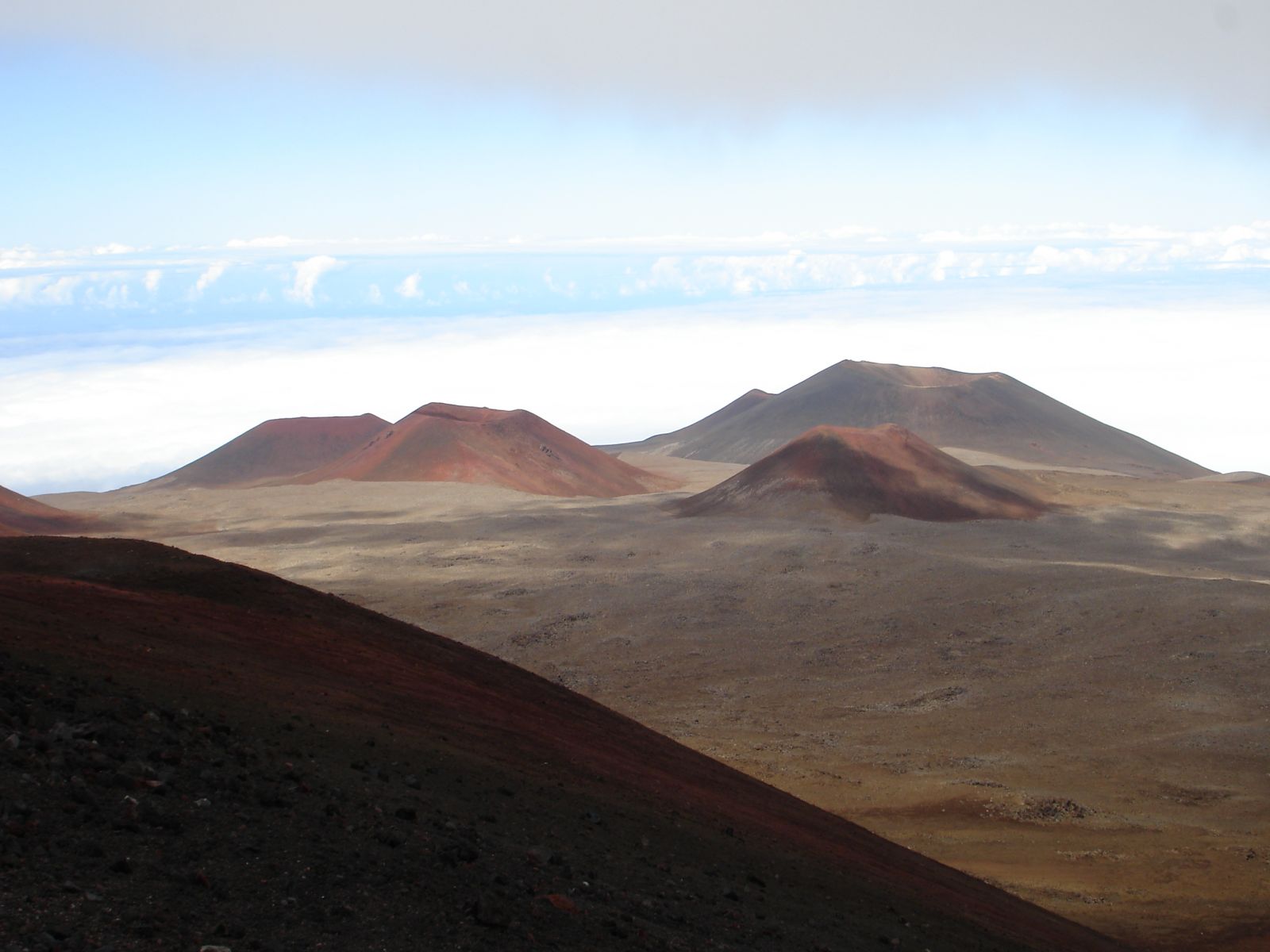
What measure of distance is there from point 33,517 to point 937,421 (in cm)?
7700

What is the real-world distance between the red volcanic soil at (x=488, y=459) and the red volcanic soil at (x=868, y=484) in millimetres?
17525

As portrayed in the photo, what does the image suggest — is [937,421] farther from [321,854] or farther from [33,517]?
[321,854]

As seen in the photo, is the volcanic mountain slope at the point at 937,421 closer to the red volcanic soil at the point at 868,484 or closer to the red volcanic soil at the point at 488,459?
the red volcanic soil at the point at 488,459

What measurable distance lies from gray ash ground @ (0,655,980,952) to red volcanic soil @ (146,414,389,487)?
3302 inches

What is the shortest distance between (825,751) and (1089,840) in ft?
22.2

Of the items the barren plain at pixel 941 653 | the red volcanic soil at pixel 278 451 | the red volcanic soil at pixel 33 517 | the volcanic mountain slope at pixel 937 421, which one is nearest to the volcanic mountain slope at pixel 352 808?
the barren plain at pixel 941 653

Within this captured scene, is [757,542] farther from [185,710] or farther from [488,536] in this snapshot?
[185,710]

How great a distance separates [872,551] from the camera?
43750 millimetres

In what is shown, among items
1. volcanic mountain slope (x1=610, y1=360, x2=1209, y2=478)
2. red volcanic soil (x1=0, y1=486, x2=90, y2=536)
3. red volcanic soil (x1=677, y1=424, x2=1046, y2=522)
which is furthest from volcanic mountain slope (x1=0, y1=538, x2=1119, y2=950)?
volcanic mountain slope (x1=610, y1=360, x2=1209, y2=478)

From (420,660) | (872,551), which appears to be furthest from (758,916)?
(872,551)

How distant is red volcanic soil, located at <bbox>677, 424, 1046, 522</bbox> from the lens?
55.9 m

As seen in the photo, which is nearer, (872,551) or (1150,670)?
(1150,670)

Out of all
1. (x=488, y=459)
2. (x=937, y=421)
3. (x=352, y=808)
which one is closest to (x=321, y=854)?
(x=352, y=808)

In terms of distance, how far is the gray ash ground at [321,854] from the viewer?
23.4 ft
